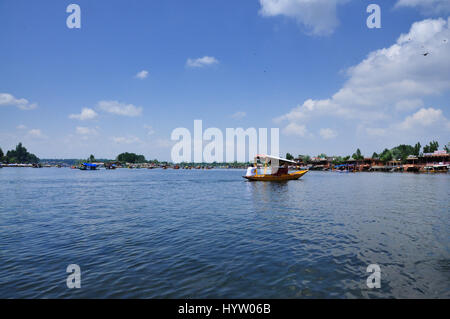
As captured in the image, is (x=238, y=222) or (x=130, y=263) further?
(x=238, y=222)

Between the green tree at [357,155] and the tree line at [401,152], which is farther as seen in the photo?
the green tree at [357,155]

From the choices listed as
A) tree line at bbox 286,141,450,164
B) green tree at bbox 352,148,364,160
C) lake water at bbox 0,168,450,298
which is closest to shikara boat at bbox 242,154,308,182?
lake water at bbox 0,168,450,298

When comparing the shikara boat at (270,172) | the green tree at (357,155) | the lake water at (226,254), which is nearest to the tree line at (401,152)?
the green tree at (357,155)

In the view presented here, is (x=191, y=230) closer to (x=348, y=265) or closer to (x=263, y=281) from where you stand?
(x=263, y=281)

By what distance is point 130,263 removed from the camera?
9.57 meters

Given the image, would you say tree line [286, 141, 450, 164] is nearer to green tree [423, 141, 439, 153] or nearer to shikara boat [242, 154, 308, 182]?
green tree [423, 141, 439, 153]

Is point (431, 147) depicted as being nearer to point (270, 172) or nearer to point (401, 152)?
point (401, 152)

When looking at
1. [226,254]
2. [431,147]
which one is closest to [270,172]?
[226,254]

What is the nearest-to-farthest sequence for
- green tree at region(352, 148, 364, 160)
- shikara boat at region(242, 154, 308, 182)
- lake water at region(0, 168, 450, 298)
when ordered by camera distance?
lake water at region(0, 168, 450, 298) < shikara boat at region(242, 154, 308, 182) < green tree at region(352, 148, 364, 160)

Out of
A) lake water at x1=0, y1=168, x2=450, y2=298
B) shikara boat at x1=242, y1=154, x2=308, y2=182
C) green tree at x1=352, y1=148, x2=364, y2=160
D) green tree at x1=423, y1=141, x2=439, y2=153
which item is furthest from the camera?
green tree at x1=352, y1=148, x2=364, y2=160

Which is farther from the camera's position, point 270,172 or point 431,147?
point 431,147

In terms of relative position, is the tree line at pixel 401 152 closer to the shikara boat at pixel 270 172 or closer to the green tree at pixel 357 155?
the green tree at pixel 357 155

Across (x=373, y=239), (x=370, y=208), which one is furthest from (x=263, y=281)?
(x=370, y=208)
